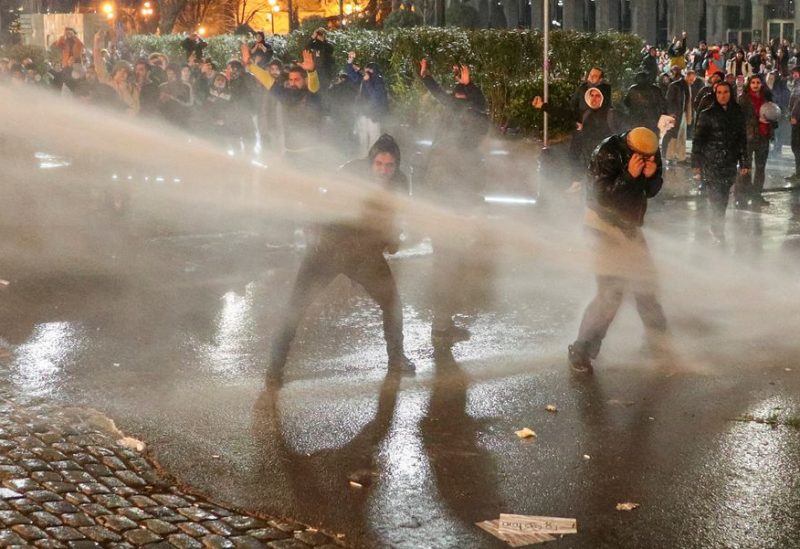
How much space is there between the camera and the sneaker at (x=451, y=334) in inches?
334

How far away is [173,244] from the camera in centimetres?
1231

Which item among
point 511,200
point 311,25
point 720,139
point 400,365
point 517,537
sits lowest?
point 517,537

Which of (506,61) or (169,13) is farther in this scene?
(169,13)

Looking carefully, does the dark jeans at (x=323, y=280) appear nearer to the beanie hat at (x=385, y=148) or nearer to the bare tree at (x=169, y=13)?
the beanie hat at (x=385, y=148)

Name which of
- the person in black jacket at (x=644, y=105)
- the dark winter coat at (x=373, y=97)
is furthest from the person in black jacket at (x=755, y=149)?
the dark winter coat at (x=373, y=97)

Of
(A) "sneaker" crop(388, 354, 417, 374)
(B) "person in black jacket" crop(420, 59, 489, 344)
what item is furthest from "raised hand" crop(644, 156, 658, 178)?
(B) "person in black jacket" crop(420, 59, 489, 344)

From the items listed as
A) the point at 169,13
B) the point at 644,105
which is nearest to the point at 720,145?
the point at 644,105

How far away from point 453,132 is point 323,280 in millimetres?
4523

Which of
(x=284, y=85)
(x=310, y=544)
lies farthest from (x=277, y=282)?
(x=310, y=544)

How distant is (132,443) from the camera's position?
620 centimetres

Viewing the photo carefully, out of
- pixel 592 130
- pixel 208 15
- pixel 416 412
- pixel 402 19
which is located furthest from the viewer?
pixel 208 15

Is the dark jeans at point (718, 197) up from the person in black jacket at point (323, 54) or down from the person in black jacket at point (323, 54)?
down

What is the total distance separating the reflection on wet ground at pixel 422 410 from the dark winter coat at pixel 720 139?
2.88 meters

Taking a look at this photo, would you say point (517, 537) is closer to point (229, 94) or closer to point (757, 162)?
point (757, 162)
